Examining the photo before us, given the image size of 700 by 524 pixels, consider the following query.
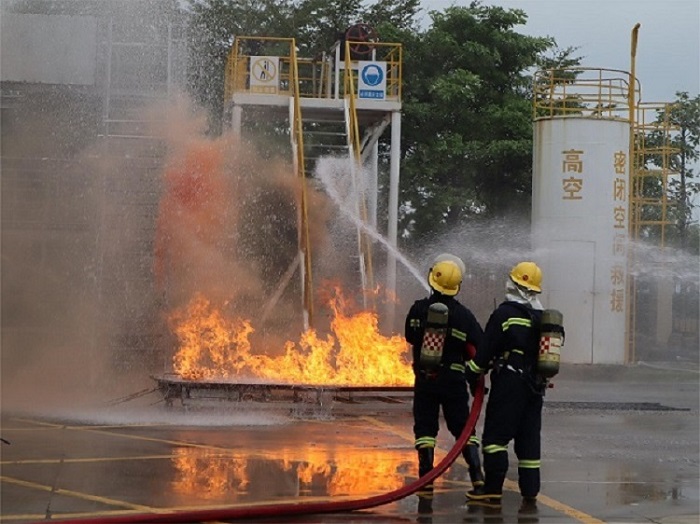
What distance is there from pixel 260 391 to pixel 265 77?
460 inches

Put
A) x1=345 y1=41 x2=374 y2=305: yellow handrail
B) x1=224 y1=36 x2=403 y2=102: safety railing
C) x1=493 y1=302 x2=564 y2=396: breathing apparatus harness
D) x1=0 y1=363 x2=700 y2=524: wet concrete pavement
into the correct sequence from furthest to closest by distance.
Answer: x1=224 y1=36 x2=403 y2=102: safety railing, x1=345 y1=41 x2=374 y2=305: yellow handrail, x1=493 y1=302 x2=564 y2=396: breathing apparatus harness, x1=0 y1=363 x2=700 y2=524: wet concrete pavement

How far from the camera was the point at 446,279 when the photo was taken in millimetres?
9508

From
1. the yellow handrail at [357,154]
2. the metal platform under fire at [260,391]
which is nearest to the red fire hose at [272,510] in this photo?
the metal platform under fire at [260,391]

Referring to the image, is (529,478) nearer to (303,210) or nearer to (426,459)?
(426,459)

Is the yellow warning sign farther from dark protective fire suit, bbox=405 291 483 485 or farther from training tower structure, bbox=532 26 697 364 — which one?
dark protective fire suit, bbox=405 291 483 485

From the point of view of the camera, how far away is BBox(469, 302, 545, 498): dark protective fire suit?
8.98 metres

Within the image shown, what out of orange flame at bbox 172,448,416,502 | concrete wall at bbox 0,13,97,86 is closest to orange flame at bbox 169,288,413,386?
orange flame at bbox 172,448,416,502

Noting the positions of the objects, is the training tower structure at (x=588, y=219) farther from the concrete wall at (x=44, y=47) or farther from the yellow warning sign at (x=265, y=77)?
the concrete wall at (x=44, y=47)

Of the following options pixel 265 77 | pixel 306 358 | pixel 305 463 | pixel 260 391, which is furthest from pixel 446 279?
pixel 265 77

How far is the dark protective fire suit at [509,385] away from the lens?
8984 mm

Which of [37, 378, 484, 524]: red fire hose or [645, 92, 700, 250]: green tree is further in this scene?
[645, 92, 700, 250]: green tree

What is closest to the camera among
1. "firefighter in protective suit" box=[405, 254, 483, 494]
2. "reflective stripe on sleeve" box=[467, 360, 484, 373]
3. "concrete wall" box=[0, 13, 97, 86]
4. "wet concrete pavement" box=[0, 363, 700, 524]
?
"wet concrete pavement" box=[0, 363, 700, 524]

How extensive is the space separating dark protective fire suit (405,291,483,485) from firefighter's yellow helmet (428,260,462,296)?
5 centimetres

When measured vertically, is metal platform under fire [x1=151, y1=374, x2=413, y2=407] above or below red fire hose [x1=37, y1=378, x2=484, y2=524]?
A: above
